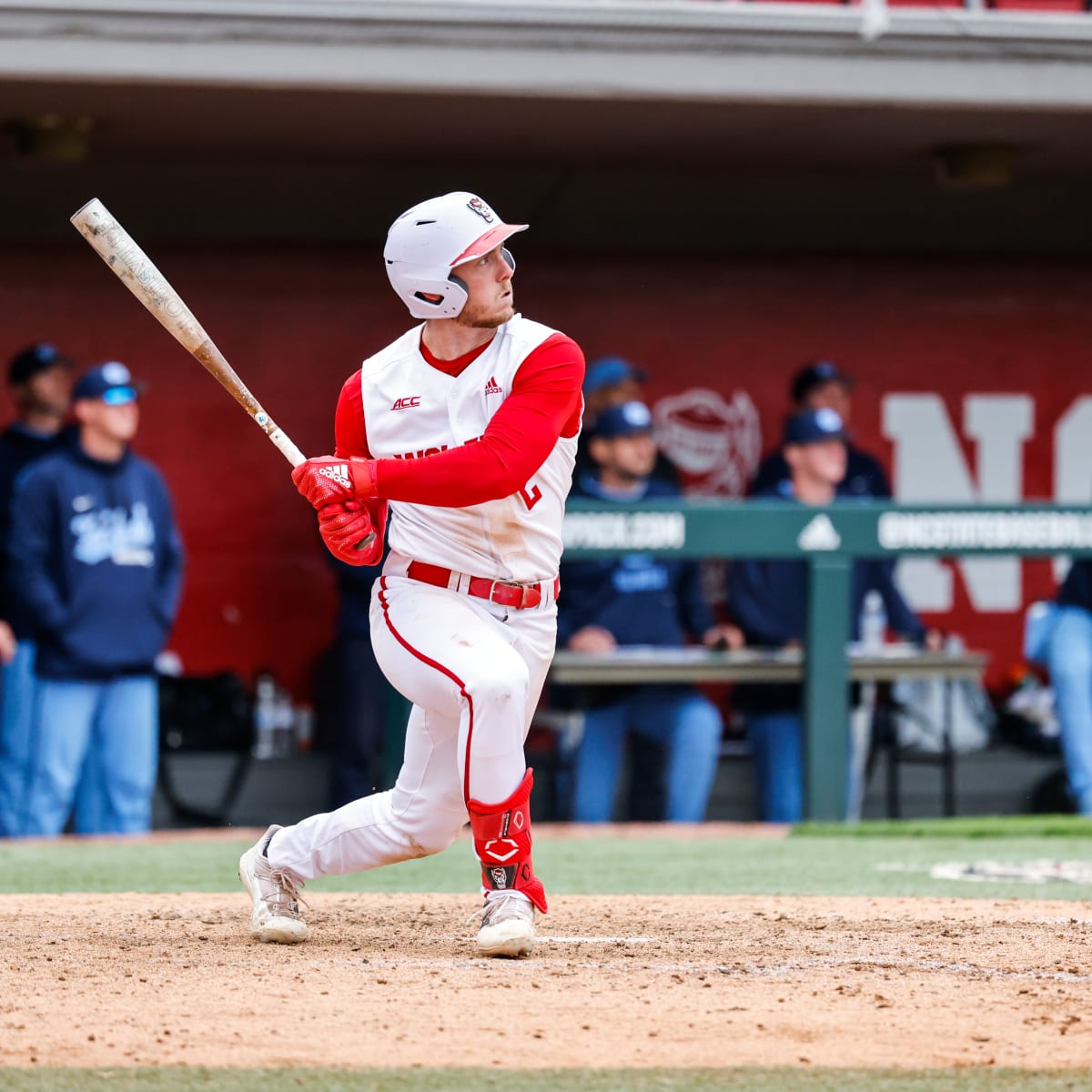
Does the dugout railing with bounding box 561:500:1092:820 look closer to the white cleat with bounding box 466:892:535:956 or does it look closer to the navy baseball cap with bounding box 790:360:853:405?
the navy baseball cap with bounding box 790:360:853:405

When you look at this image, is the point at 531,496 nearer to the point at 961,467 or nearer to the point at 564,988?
the point at 564,988

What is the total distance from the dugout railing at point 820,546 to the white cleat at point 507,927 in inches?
141

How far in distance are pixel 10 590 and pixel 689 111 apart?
3122 mm

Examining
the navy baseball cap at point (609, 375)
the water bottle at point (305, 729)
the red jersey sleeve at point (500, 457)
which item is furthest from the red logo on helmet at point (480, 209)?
the water bottle at point (305, 729)

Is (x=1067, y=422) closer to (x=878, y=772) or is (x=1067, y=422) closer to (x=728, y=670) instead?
(x=878, y=772)

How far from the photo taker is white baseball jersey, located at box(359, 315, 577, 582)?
3773 millimetres

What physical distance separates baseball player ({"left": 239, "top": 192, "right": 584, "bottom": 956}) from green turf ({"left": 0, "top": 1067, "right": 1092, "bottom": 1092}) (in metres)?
0.94

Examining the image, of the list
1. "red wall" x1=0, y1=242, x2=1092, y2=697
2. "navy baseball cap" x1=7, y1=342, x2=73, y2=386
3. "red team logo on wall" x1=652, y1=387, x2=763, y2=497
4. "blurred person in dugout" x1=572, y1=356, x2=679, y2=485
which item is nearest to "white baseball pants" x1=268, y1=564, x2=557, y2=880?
"blurred person in dugout" x1=572, y1=356, x2=679, y2=485

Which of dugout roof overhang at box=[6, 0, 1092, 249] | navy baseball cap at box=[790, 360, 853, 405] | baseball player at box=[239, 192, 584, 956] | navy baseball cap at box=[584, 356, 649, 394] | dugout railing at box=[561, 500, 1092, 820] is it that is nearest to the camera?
baseball player at box=[239, 192, 584, 956]

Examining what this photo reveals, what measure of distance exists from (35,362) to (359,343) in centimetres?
184

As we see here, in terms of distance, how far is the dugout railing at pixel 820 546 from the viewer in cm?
725

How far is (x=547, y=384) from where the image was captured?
146 inches

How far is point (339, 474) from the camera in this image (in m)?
3.66

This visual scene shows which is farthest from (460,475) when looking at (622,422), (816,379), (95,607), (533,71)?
(816,379)
